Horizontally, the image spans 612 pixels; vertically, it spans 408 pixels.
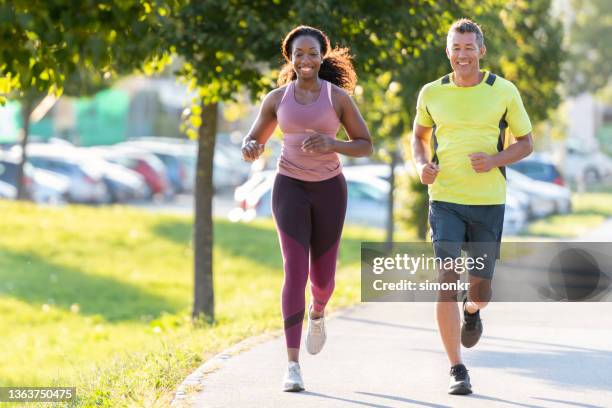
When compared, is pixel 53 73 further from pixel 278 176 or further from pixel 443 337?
pixel 443 337

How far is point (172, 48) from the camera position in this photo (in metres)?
10.3

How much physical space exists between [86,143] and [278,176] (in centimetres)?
5106

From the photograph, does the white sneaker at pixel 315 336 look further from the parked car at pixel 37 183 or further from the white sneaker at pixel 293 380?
the parked car at pixel 37 183

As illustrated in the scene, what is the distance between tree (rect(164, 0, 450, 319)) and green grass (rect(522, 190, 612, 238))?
43.8 feet

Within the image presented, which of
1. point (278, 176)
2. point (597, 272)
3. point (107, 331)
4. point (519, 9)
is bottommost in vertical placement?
point (107, 331)

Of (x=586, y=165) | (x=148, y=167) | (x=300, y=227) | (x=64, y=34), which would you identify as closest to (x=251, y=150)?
(x=300, y=227)

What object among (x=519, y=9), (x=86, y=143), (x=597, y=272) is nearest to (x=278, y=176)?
(x=597, y=272)

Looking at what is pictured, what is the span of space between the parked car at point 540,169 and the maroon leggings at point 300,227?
27.4 meters

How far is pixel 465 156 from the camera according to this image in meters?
6.85

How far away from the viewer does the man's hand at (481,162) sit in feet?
22.1

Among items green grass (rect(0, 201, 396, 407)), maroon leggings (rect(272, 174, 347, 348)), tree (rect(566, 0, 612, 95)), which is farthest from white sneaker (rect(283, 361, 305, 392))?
tree (rect(566, 0, 612, 95))

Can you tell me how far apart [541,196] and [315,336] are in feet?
78.1

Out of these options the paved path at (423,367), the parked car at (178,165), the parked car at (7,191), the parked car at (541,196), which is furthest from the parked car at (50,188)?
the paved path at (423,367)

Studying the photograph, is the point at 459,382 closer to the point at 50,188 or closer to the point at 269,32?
the point at 269,32
